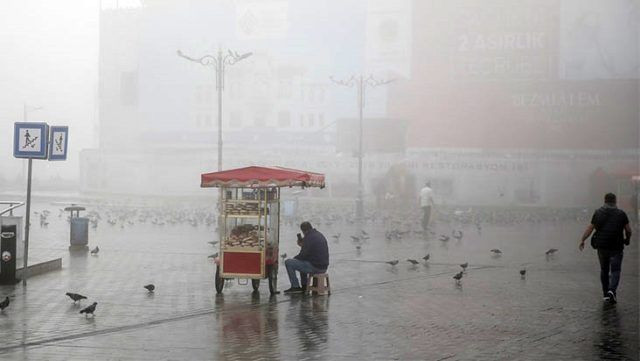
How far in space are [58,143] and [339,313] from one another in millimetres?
6113

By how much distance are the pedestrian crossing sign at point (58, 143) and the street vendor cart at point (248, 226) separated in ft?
9.40

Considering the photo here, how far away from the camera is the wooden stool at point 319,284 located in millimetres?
14148

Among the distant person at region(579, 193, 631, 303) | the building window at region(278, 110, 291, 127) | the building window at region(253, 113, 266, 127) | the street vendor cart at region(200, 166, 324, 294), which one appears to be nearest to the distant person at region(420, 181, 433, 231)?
the street vendor cart at region(200, 166, 324, 294)

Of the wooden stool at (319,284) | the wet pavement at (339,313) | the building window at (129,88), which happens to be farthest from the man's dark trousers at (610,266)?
the building window at (129,88)

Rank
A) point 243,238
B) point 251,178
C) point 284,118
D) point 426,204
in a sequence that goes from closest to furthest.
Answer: point 251,178, point 243,238, point 426,204, point 284,118

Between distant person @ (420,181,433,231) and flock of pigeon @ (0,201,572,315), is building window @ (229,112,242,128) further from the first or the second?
distant person @ (420,181,433,231)

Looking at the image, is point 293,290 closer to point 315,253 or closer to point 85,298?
point 315,253

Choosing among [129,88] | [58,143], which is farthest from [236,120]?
[58,143]

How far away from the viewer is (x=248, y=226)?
558 inches

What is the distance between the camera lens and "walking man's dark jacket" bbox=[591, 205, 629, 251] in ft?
43.2

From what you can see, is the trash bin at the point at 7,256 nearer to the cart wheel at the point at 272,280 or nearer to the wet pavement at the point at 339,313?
the wet pavement at the point at 339,313

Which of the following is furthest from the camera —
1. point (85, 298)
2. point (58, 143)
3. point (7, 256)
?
point (58, 143)

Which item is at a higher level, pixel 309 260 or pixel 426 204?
pixel 426 204

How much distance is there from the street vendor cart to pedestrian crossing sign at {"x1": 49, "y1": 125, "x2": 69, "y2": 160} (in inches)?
113
